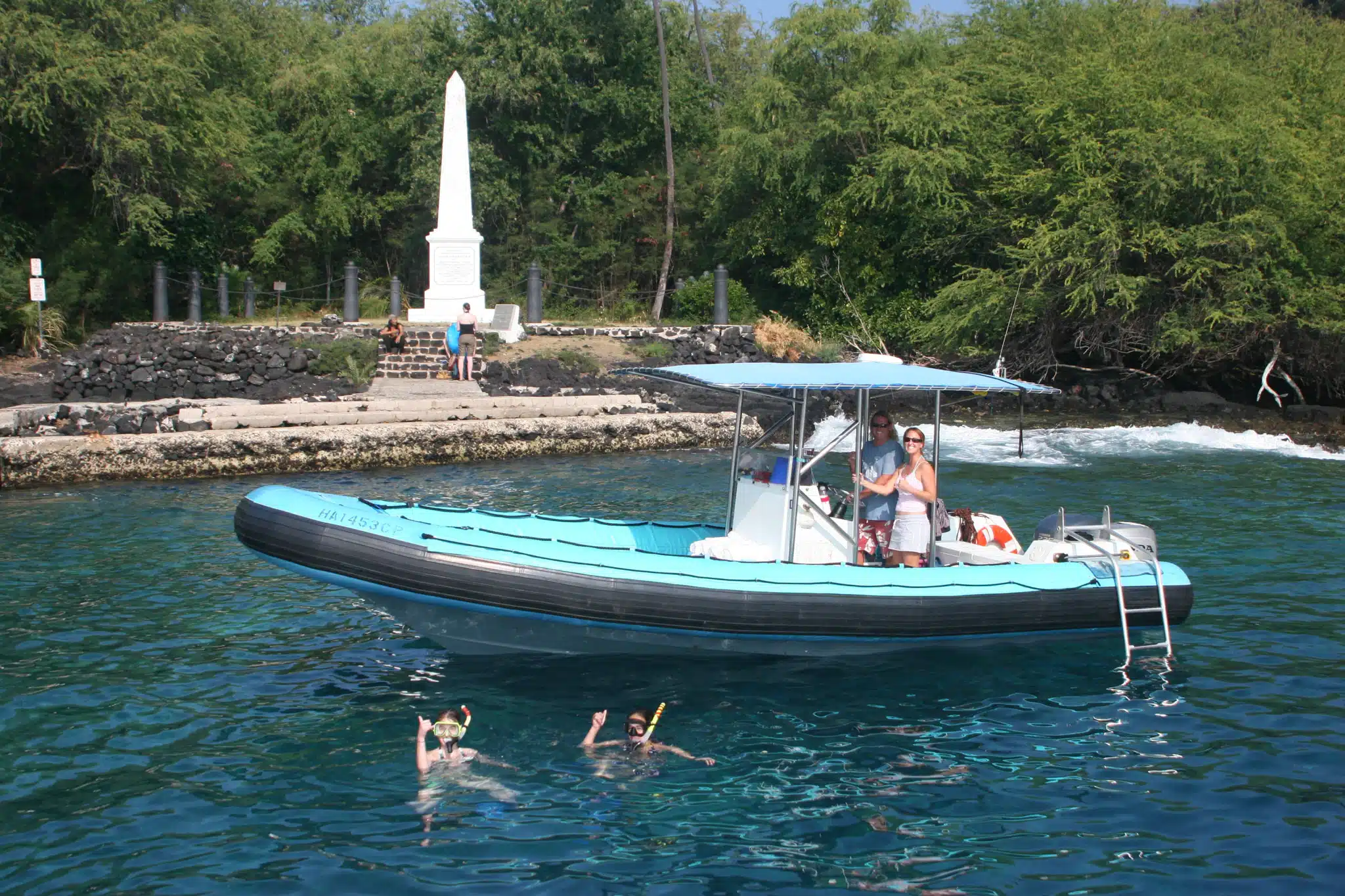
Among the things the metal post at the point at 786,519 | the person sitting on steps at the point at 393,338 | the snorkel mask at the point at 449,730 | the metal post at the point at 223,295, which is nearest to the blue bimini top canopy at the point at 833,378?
the metal post at the point at 786,519

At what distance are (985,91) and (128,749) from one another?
76.7ft

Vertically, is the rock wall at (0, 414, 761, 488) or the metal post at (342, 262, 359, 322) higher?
the metal post at (342, 262, 359, 322)

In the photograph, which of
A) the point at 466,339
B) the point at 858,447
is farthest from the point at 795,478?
the point at 466,339

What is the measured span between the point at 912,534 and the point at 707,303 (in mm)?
20263

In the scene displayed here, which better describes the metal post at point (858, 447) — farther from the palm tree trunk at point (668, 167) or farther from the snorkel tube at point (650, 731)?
the palm tree trunk at point (668, 167)

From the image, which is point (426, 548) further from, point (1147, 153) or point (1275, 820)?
point (1147, 153)

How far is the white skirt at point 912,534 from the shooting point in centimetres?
812

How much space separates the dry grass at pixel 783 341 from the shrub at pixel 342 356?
309 inches

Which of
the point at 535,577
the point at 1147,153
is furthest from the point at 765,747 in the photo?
the point at 1147,153

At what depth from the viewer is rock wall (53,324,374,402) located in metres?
19.3

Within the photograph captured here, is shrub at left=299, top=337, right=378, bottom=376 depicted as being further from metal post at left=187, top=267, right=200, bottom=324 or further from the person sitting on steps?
metal post at left=187, top=267, right=200, bottom=324

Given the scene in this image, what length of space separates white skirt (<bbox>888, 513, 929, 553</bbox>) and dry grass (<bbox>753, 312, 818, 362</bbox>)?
15.2 meters

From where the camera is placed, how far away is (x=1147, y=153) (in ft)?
70.0

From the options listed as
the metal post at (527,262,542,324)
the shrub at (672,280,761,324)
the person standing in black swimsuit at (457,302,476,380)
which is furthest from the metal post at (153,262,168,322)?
the shrub at (672,280,761,324)
